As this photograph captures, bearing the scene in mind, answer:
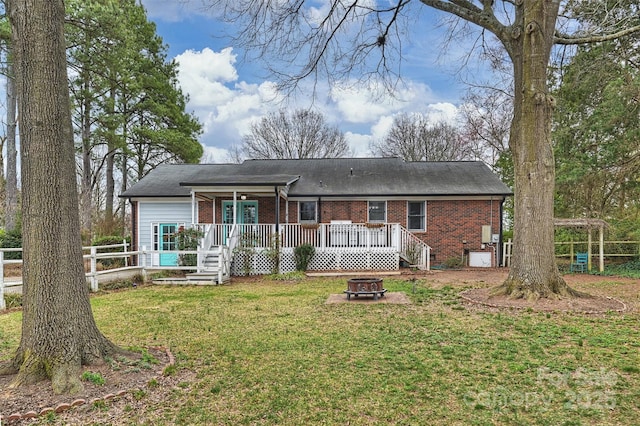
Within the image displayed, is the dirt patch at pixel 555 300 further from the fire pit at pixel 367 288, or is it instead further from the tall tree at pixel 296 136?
the tall tree at pixel 296 136

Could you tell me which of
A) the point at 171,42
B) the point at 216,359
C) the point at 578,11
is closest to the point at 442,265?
the point at 578,11

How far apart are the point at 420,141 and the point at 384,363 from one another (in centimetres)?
3026

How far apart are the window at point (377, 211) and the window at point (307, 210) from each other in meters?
2.38

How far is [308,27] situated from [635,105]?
11362 mm

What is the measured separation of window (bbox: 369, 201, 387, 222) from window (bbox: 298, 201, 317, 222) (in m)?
2.38

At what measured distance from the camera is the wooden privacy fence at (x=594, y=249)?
50.5ft

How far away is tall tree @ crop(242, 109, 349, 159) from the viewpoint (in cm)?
3325

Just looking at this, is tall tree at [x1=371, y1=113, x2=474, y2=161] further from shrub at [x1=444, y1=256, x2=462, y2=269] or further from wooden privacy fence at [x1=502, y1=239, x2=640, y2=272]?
shrub at [x1=444, y1=256, x2=462, y2=269]

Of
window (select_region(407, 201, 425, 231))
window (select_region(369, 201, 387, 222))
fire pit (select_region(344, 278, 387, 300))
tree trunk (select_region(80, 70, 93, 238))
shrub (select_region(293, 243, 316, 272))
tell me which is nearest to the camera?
fire pit (select_region(344, 278, 387, 300))

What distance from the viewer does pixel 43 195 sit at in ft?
14.1

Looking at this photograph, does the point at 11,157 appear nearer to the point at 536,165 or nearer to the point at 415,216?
the point at 415,216

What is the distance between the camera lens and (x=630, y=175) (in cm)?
1578

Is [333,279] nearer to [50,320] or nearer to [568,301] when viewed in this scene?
[568,301]

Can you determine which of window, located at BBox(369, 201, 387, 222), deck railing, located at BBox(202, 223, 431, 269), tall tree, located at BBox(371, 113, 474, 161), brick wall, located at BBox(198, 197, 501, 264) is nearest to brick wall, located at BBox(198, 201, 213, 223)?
brick wall, located at BBox(198, 197, 501, 264)
